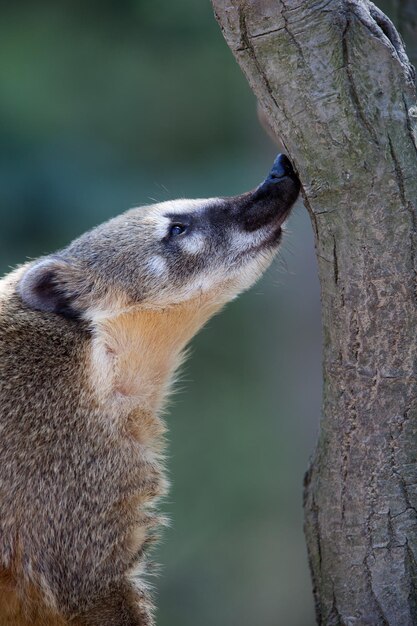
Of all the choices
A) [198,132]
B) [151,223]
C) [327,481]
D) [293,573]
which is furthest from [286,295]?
[327,481]

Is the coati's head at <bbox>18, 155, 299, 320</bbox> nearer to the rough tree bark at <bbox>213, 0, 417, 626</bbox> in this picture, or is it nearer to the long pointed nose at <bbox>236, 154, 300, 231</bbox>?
the long pointed nose at <bbox>236, 154, 300, 231</bbox>

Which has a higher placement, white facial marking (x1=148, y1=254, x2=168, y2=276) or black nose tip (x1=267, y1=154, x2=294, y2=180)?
black nose tip (x1=267, y1=154, x2=294, y2=180)

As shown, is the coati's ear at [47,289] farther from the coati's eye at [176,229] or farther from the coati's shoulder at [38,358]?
the coati's eye at [176,229]

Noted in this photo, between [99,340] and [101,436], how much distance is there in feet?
1.50

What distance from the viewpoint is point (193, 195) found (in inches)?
342

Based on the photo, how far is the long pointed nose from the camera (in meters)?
3.48

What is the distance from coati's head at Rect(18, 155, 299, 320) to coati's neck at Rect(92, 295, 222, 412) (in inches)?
2.3

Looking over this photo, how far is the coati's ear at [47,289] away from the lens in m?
4.18

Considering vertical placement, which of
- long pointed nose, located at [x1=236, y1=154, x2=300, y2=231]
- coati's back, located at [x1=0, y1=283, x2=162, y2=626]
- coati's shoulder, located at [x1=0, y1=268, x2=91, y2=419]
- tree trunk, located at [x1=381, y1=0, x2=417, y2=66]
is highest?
tree trunk, located at [x1=381, y1=0, x2=417, y2=66]

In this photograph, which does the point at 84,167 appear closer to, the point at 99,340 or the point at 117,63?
the point at 117,63

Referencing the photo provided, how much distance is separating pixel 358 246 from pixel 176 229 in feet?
4.47

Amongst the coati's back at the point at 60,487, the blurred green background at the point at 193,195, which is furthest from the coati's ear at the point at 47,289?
the blurred green background at the point at 193,195

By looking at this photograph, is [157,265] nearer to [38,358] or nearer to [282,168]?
[38,358]

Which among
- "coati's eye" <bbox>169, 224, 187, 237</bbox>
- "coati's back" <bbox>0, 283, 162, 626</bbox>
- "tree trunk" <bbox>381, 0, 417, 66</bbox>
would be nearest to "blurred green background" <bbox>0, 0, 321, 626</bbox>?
"tree trunk" <bbox>381, 0, 417, 66</bbox>
